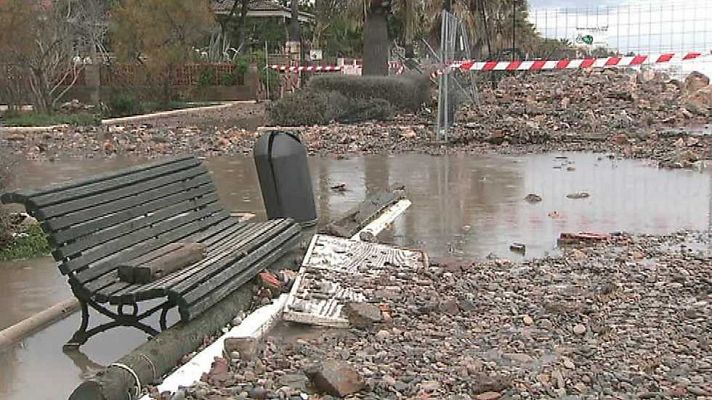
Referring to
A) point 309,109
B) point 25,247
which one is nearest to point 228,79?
point 309,109

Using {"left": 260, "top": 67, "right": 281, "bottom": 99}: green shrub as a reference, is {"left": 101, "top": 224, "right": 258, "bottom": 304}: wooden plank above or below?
below

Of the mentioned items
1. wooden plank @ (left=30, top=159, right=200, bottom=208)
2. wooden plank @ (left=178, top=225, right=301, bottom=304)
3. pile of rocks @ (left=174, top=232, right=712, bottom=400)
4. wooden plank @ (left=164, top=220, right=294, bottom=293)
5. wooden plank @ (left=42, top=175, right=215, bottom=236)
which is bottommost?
pile of rocks @ (left=174, top=232, right=712, bottom=400)

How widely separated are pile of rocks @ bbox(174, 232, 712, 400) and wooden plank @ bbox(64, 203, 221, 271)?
0.97m

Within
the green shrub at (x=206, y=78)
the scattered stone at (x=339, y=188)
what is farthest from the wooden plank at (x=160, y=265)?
the green shrub at (x=206, y=78)

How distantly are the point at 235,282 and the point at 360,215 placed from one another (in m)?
3.48

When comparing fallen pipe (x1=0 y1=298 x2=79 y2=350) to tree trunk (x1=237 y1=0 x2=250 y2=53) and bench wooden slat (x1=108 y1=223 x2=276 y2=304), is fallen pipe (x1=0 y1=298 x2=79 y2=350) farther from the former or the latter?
tree trunk (x1=237 y1=0 x2=250 y2=53)

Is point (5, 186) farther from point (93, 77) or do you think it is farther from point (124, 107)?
point (93, 77)

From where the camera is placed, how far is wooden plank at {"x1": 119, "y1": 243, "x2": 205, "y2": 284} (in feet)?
17.2

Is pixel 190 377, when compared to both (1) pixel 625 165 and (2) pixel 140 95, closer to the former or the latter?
(1) pixel 625 165

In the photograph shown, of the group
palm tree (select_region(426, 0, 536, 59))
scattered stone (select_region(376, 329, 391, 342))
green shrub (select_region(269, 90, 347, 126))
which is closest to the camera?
scattered stone (select_region(376, 329, 391, 342))

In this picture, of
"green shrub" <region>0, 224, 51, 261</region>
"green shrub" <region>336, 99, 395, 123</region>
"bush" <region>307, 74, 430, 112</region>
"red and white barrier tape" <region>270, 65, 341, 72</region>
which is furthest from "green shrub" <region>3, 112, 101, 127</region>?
"green shrub" <region>0, 224, 51, 261</region>

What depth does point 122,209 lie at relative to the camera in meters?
5.69

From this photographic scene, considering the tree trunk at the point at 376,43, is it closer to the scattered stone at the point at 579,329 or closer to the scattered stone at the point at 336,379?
the scattered stone at the point at 579,329

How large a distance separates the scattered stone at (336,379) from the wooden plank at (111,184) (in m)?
1.64
